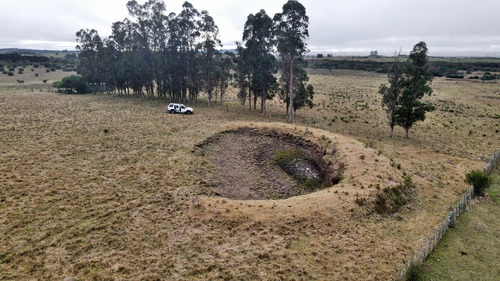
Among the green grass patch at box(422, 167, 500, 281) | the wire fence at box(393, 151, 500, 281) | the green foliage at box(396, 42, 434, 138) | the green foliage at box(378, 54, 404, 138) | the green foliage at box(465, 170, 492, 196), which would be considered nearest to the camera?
the wire fence at box(393, 151, 500, 281)

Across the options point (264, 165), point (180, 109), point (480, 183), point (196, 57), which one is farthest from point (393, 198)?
point (196, 57)

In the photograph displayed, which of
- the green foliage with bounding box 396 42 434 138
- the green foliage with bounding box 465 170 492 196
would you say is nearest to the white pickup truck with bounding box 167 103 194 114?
the green foliage with bounding box 396 42 434 138

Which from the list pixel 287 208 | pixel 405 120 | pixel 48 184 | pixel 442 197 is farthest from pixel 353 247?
pixel 405 120

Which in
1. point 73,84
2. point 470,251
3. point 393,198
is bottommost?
→ point 470,251

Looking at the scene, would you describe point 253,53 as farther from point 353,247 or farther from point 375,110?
point 353,247

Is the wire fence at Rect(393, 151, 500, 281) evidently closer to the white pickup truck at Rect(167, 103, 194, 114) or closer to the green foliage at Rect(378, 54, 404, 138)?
the green foliage at Rect(378, 54, 404, 138)

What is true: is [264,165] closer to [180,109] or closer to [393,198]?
[393,198]

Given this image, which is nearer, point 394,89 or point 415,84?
point 415,84
